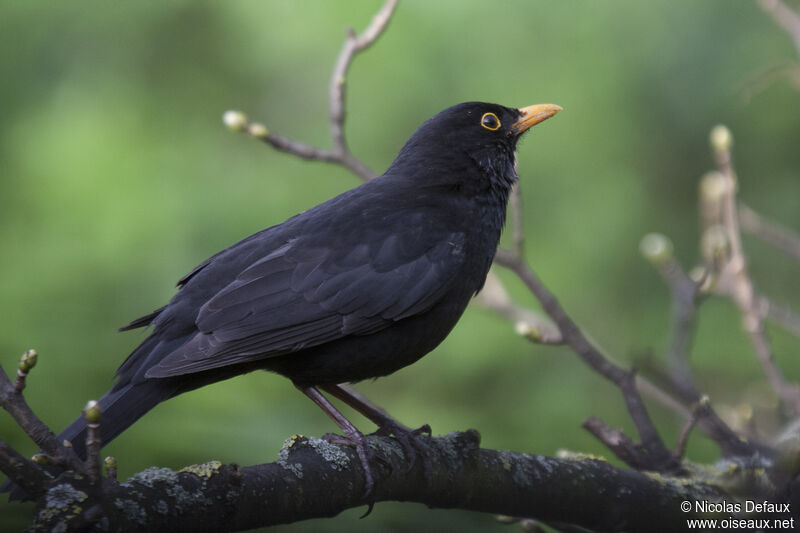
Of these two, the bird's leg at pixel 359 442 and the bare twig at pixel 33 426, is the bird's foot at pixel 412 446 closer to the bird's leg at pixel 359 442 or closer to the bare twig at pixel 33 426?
the bird's leg at pixel 359 442

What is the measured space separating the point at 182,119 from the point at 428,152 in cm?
215

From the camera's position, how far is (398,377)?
5180mm

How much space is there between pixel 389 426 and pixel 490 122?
148 cm

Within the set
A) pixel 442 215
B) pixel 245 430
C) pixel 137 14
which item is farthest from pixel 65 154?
pixel 442 215

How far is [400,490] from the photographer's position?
2941 millimetres

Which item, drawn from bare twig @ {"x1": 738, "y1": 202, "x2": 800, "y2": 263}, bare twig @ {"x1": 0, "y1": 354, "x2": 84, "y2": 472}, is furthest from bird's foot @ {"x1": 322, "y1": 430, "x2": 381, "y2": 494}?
bare twig @ {"x1": 738, "y1": 202, "x2": 800, "y2": 263}

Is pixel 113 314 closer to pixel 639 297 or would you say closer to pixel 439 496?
pixel 439 496

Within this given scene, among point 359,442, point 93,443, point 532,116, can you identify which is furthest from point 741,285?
point 93,443

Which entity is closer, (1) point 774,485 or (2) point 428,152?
(1) point 774,485

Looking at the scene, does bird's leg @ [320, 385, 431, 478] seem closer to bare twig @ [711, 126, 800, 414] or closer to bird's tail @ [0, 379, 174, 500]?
bird's tail @ [0, 379, 174, 500]

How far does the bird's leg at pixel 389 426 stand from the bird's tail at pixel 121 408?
0.73 m

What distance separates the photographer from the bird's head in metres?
3.82

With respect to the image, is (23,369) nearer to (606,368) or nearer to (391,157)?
(606,368)

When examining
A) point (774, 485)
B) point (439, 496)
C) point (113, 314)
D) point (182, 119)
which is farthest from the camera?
point (182, 119)
